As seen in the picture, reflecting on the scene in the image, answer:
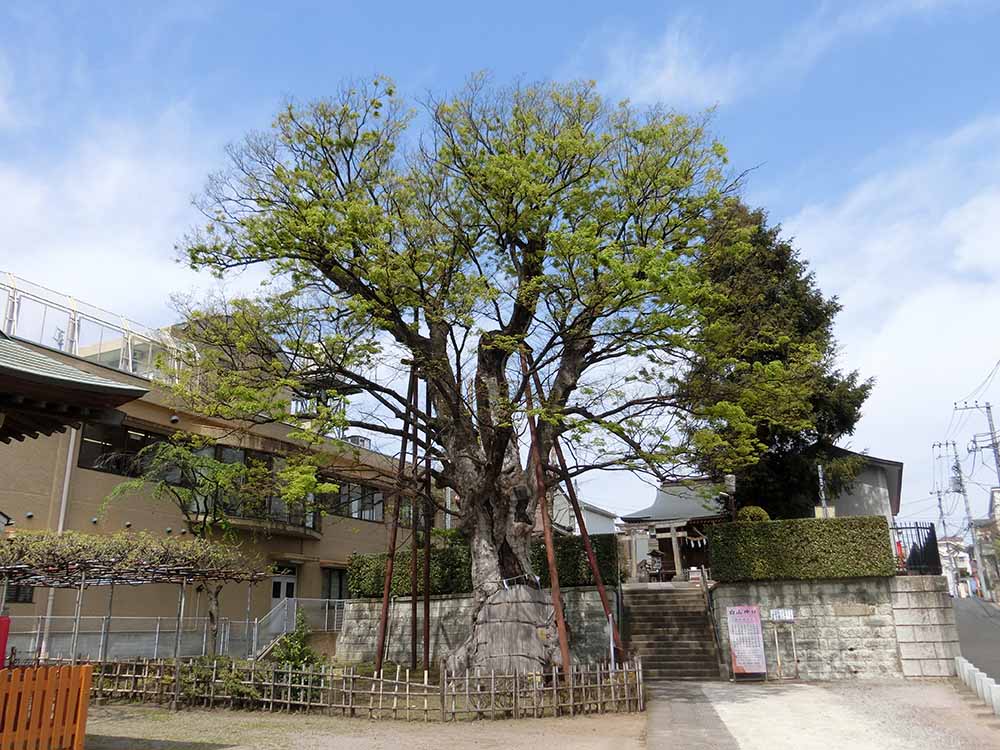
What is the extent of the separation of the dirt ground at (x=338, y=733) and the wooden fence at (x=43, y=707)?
166cm

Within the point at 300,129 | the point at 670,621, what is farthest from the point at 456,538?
the point at 300,129

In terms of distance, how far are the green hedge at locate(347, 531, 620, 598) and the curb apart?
25.3ft

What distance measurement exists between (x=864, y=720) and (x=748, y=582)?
6.15 m

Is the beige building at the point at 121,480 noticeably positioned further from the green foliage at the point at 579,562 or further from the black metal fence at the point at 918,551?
the black metal fence at the point at 918,551

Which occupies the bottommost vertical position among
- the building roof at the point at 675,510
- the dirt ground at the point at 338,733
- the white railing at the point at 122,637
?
the dirt ground at the point at 338,733

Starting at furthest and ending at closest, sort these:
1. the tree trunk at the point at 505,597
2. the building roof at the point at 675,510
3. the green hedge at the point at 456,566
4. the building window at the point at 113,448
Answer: the building roof at the point at 675,510 → the building window at the point at 113,448 → the green hedge at the point at 456,566 → the tree trunk at the point at 505,597

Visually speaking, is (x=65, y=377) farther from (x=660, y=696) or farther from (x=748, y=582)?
(x=748, y=582)

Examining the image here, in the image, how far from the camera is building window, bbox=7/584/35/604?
19306mm

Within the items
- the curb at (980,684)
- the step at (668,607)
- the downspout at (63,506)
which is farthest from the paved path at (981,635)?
the downspout at (63,506)

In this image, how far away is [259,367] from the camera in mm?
14742

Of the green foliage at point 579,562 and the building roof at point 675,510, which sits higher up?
the building roof at point 675,510

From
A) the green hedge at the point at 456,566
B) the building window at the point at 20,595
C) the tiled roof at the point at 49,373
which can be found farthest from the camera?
the building window at the point at 20,595

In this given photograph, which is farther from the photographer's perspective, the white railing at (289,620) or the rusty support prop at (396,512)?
the white railing at (289,620)

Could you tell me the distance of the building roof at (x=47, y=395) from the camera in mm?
6641
